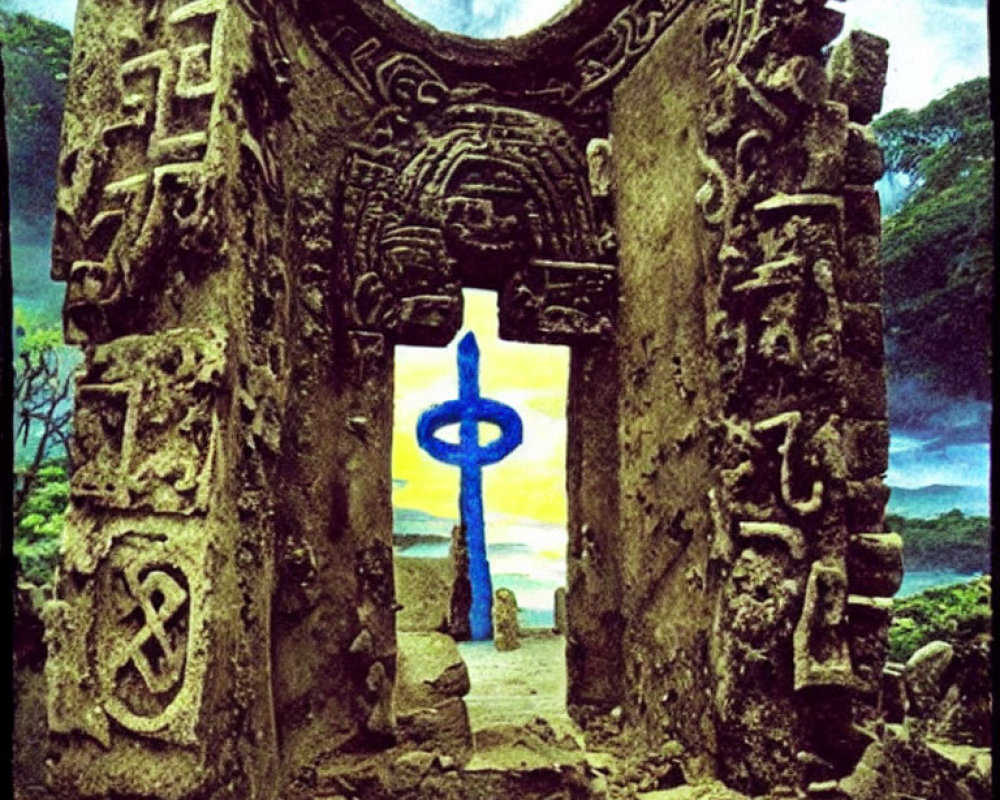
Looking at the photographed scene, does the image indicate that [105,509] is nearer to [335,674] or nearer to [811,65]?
[335,674]

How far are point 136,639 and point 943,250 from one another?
7.82 m

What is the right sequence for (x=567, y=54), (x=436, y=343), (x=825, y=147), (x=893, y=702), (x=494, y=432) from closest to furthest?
(x=825, y=147), (x=893, y=702), (x=436, y=343), (x=567, y=54), (x=494, y=432)

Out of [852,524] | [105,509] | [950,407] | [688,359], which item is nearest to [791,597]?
[852,524]

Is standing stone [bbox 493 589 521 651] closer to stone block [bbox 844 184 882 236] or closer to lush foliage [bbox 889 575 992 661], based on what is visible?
lush foliage [bbox 889 575 992 661]

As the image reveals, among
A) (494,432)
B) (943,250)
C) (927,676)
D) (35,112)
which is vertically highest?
(35,112)

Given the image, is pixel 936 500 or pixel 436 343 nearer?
pixel 436 343

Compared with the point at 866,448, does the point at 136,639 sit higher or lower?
lower

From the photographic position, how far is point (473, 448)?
9.19 metres

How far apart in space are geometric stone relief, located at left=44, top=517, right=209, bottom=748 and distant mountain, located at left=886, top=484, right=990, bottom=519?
25.7 feet

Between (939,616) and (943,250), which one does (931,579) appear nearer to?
(939,616)

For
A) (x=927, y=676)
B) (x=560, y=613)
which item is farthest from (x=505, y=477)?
(x=927, y=676)

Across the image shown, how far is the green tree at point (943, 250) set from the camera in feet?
27.0

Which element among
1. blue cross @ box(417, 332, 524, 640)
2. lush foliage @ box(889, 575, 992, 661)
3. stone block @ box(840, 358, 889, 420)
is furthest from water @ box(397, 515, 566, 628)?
stone block @ box(840, 358, 889, 420)

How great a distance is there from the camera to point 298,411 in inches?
149
